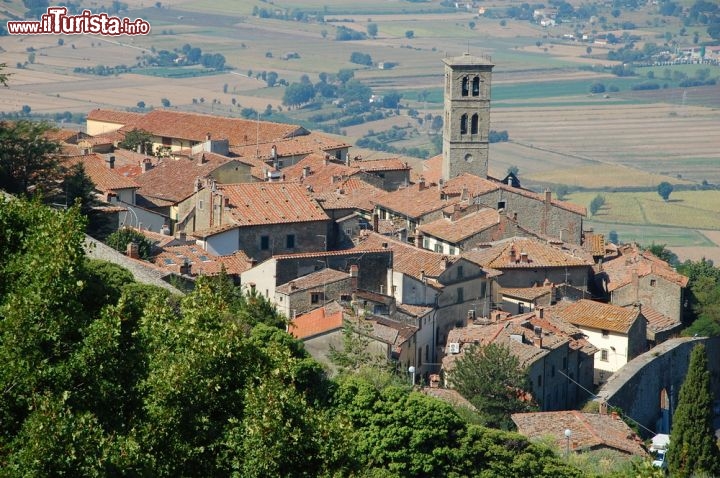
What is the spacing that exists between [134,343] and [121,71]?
163 meters

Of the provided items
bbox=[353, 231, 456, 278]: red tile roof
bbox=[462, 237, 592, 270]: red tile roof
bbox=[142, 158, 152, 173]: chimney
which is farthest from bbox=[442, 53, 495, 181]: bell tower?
bbox=[353, 231, 456, 278]: red tile roof

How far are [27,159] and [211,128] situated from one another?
31.3 meters

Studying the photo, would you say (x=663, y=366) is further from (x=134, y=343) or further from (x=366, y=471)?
(x=134, y=343)

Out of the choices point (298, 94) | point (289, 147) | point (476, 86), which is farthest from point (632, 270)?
point (298, 94)

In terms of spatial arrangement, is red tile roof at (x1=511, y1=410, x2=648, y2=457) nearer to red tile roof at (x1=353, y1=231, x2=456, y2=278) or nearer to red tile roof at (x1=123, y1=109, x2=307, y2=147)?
red tile roof at (x1=353, y1=231, x2=456, y2=278)

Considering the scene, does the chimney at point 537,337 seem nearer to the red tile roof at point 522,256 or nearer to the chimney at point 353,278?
the chimney at point 353,278

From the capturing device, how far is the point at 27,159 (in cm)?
4181

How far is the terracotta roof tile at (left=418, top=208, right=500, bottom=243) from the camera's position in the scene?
54.4 m

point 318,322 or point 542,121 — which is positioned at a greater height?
point 318,322

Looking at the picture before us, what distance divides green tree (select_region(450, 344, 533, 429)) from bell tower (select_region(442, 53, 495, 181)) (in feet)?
100

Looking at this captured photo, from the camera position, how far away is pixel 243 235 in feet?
158

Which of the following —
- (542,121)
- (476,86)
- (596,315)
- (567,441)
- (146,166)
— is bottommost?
(542,121)

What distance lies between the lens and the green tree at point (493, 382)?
129 feet

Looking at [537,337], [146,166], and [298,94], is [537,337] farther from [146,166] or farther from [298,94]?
[298,94]
